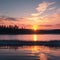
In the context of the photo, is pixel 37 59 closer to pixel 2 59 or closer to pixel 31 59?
pixel 31 59

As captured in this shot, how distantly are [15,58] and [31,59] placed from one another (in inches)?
66.8

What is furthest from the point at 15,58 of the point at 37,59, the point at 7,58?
the point at 37,59

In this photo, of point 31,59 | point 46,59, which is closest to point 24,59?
point 31,59

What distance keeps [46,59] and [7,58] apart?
3.71 meters

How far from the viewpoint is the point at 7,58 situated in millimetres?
21688

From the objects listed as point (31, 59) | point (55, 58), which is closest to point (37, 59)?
point (31, 59)

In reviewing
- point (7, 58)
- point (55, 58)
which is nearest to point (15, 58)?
point (7, 58)

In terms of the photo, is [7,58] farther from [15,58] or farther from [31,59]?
[31,59]

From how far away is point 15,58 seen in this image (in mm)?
21719

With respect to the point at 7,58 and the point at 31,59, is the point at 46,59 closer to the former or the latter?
the point at 31,59

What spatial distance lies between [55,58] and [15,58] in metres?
3.70

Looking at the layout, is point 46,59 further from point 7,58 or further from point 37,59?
point 7,58

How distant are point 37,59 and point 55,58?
192 cm

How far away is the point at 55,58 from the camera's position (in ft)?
70.5
